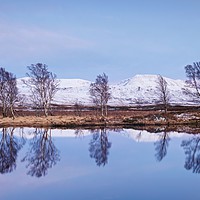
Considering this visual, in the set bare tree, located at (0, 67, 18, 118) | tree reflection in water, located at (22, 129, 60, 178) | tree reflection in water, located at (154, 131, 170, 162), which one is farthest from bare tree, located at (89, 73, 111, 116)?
tree reflection in water, located at (22, 129, 60, 178)

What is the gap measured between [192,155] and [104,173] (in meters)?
7.22

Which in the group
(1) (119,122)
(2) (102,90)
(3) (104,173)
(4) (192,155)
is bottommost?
(3) (104,173)

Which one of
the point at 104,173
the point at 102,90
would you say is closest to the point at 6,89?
the point at 102,90

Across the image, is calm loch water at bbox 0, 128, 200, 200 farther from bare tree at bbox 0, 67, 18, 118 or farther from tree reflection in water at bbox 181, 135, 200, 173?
bare tree at bbox 0, 67, 18, 118

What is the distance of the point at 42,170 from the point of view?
1742cm

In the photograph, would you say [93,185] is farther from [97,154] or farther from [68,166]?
[97,154]

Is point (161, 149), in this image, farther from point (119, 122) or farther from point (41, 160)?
point (119, 122)

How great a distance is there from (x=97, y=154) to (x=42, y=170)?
220 inches

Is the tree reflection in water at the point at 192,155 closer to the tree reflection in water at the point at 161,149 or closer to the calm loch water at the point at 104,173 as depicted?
the calm loch water at the point at 104,173

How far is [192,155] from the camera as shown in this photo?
20.8 m

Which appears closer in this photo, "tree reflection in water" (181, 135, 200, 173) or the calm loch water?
the calm loch water

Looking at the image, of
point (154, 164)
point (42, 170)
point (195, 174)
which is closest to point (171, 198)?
point (195, 174)

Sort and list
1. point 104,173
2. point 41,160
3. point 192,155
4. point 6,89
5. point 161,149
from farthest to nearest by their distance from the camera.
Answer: point 6,89
point 161,149
point 192,155
point 41,160
point 104,173

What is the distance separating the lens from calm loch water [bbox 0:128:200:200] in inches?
500
